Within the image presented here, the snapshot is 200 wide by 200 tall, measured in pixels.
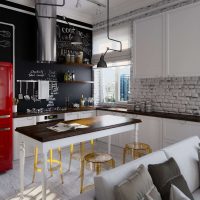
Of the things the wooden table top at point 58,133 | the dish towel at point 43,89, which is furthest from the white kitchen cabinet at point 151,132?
the dish towel at point 43,89

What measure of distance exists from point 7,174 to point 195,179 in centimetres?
283

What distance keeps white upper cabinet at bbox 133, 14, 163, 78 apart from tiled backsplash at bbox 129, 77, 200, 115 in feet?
1.41

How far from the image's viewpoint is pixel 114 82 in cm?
550

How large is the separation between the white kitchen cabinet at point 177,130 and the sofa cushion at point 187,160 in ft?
4.23

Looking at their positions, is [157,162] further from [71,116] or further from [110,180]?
[71,116]

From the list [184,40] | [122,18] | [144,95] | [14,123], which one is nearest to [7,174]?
[14,123]

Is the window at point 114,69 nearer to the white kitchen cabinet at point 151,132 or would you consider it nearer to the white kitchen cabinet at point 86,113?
the white kitchen cabinet at point 86,113

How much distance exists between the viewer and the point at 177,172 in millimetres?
1822

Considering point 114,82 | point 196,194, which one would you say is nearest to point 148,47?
point 114,82

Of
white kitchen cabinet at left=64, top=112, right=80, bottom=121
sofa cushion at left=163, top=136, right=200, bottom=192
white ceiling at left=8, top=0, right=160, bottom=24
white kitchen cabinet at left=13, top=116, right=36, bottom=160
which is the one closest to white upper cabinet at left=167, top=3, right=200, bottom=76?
white ceiling at left=8, top=0, right=160, bottom=24

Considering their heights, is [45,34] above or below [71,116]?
above

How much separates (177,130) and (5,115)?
9.72 feet

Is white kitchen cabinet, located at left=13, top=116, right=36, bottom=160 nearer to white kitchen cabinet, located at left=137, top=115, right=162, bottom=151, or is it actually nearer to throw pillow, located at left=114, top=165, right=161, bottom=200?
white kitchen cabinet, located at left=137, top=115, right=162, bottom=151

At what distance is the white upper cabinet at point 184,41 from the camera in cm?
349
